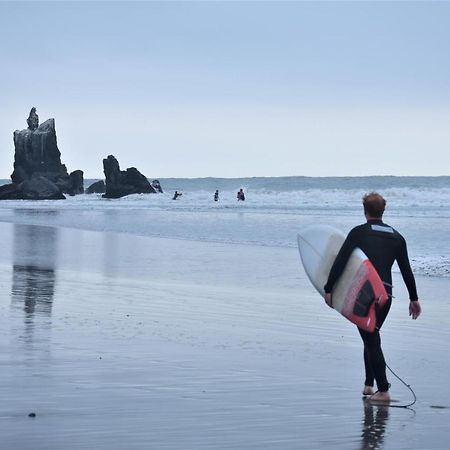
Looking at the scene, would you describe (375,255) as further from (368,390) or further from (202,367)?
(202,367)

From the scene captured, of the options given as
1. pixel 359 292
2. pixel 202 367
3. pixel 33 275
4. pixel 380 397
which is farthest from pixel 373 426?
pixel 33 275

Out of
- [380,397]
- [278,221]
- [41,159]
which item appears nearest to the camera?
[380,397]

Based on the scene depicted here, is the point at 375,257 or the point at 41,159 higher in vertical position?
the point at 41,159

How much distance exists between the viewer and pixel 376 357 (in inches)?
279

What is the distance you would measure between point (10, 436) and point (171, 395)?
1542 millimetres

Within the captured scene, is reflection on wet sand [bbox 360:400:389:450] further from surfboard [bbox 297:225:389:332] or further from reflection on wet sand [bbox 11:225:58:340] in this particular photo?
reflection on wet sand [bbox 11:225:58:340]

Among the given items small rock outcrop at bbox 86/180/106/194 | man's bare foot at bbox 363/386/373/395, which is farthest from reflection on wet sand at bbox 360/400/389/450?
small rock outcrop at bbox 86/180/106/194

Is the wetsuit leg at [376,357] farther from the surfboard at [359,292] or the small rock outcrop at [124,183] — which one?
the small rock outcrop at [124,183]

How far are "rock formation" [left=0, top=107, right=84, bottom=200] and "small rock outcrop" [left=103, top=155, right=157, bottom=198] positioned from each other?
16.8 feet

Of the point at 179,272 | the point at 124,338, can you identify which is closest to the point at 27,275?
the point at 179,272

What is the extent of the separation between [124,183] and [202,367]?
8335cm

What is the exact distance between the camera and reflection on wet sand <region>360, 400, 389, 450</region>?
226 inches

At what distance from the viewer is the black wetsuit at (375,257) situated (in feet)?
23.3

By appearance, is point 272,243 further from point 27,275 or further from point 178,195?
point 178,195
